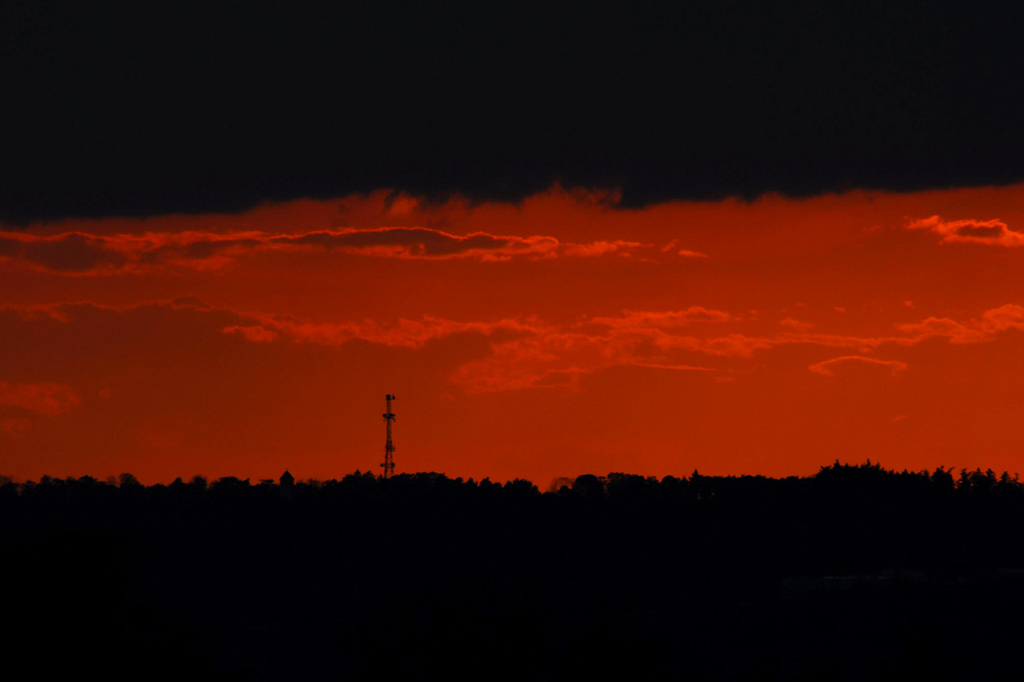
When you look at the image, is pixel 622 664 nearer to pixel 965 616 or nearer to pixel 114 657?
pixel 114 657

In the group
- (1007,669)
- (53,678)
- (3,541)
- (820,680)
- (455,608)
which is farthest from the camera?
(1007,669)

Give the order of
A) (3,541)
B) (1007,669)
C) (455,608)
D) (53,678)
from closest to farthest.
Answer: (53,678)
(3,541)
(455,608)
(1007,669)

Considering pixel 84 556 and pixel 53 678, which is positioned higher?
pixel 84 556

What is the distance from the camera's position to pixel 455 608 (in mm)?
65562

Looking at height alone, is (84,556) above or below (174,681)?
above

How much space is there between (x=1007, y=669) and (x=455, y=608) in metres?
111

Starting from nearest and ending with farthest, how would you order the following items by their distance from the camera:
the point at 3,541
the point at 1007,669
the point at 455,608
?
the point at 3,541, the point at 455,608, the point at 1007,669

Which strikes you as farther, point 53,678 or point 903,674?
point 903,674

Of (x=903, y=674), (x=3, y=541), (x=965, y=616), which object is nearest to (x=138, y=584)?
(x=3, y=541)

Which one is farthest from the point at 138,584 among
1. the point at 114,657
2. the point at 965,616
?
the point at 965,616

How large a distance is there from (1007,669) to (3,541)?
140 m

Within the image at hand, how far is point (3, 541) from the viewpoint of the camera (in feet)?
123

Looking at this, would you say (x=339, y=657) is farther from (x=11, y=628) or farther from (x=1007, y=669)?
(x=11, y=628)

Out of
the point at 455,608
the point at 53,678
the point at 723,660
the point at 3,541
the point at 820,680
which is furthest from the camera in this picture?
the point at 723,660
